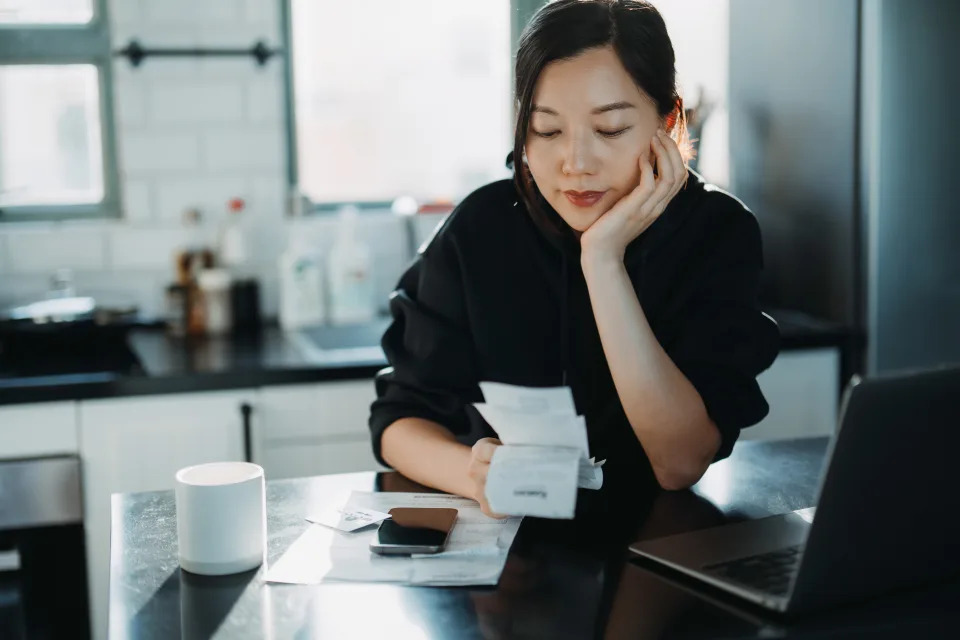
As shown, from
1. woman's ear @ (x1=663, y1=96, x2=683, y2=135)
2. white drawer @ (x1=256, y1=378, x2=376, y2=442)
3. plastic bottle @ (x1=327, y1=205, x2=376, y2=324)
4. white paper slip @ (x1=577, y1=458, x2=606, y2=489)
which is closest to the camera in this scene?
white paper slip @ (x1=577, y1=458, x2=606, y2=489)

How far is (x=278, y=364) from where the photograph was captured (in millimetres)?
2359

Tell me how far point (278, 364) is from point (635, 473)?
1.01m

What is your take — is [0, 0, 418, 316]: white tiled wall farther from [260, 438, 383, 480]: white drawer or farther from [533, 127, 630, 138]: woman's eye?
[533, 127, 630, 138]: woman's eye

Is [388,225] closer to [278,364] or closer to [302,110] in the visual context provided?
[302,110]

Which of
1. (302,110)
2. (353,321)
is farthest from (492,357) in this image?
(302,110)

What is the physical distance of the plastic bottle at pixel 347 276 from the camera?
115 inches

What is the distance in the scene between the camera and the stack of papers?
113cm

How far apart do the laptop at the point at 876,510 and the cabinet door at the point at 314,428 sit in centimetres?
134

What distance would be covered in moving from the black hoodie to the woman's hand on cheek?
106 millimetres

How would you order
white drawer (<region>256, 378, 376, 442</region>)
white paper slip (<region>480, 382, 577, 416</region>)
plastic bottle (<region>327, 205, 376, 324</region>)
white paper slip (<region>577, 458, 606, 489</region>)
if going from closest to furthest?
white paper slip (<region>480, 382, 577, 416</region>)
white paper slip (<region>577, 458, 606, 489</region>)
white drawer (<region>256, 378, 376, 442</region>)
plastic bottle (<region>327, 205, 376, 324</region>)

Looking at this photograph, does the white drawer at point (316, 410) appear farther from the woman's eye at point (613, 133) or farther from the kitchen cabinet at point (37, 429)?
the woman's eye at point (613, 133)

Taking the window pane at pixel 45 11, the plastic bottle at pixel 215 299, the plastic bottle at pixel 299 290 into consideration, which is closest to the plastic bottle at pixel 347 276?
the plastic bottle at pixel 299 290

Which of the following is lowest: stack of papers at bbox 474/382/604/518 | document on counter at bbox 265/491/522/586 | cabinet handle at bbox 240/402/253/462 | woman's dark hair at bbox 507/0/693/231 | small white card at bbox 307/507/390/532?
cabinet handle at bbox 240/402/253/462

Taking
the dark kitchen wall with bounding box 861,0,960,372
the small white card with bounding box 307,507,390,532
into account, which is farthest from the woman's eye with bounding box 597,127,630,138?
the dark kitchen wall with bounding box 861,0,960,372
